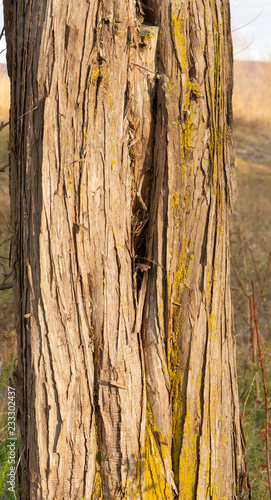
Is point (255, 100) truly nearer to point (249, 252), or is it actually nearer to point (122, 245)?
point (249, 252)

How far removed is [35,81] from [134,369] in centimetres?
114

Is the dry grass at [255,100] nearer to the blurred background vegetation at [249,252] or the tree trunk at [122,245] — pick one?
the blurred background vegetation at [249,252]

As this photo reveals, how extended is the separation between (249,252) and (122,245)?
179 inches

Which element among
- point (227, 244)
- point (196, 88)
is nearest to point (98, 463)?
point (227, 244)

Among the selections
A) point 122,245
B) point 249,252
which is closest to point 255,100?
point 249,252

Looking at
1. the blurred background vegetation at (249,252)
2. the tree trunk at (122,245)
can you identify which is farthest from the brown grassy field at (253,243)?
the tree trunk at (122,245)

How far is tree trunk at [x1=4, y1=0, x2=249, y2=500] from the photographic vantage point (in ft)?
5.02

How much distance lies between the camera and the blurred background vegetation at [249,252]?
2.81m

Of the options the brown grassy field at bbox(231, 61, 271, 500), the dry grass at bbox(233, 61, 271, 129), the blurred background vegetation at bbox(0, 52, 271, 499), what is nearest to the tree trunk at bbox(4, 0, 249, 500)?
the blurred background vegetation at bbox(0, 52, 271, 499)

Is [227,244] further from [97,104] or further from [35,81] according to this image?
[35,81]

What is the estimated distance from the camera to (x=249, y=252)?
19.4 feet

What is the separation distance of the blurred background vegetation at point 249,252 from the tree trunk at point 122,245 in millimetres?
324

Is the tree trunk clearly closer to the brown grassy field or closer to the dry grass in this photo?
the brown grassy field

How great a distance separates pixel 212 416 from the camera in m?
1.76
